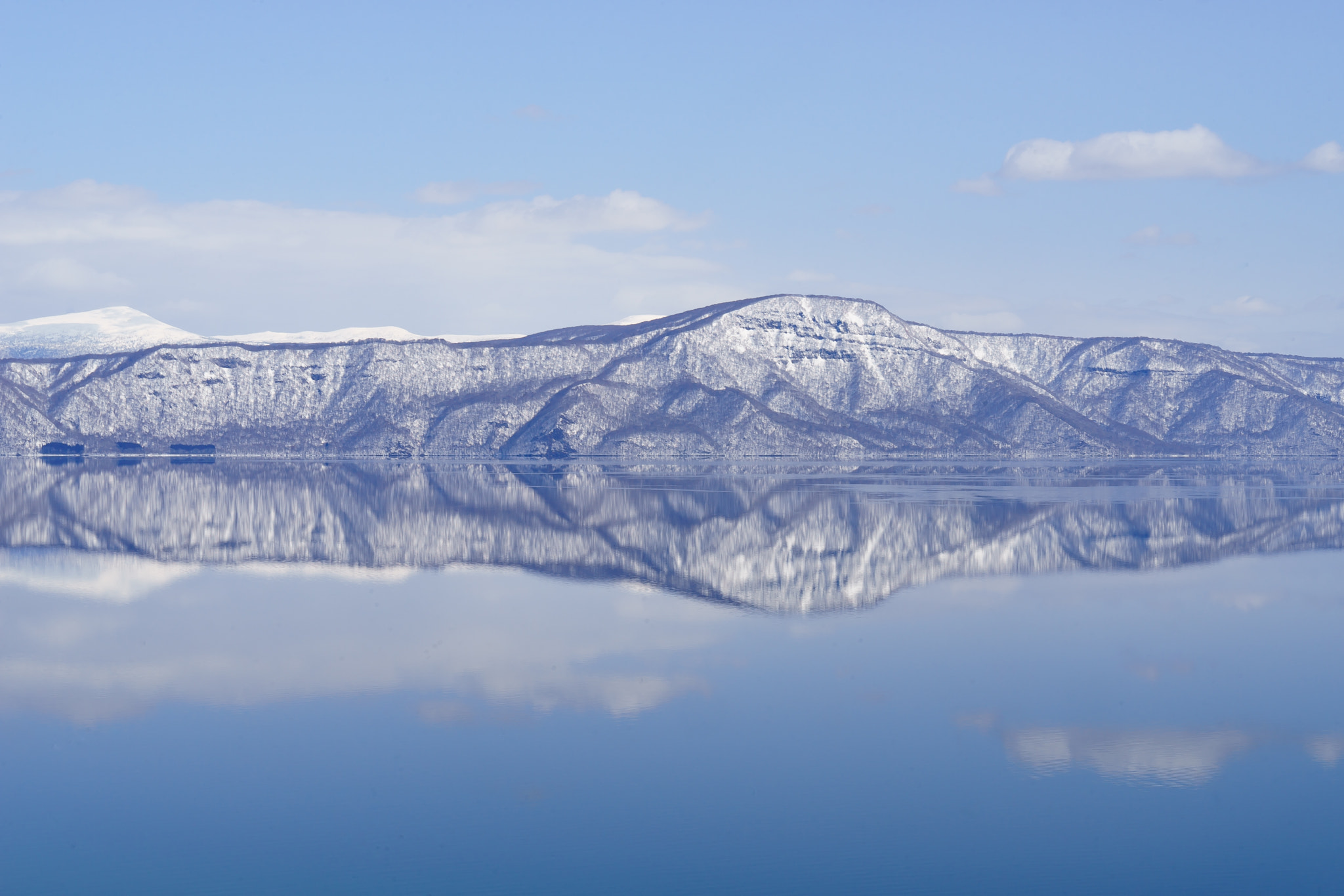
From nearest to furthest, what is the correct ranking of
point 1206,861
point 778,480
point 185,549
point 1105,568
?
point 1206,861
point 1105,568
point 185,549
point 778,480

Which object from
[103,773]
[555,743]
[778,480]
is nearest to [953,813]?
[555,743]

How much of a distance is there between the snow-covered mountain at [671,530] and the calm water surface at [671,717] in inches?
30.4

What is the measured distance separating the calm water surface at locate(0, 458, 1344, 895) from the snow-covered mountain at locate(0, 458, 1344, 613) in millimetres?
773

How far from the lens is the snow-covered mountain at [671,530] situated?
2867 inches

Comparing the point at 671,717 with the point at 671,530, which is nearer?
the point at 671,717

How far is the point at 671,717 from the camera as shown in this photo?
1538 inches

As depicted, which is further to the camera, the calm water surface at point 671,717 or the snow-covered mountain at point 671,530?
the snow-covered mountain at point 671,530

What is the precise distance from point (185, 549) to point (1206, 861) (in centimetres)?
7158

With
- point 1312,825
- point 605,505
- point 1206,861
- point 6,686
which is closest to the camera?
point 1206,861

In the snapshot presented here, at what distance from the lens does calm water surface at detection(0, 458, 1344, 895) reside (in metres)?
27.5

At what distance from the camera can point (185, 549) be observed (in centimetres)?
8344

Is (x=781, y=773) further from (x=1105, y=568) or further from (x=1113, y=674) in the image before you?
(x=1105, y=568)

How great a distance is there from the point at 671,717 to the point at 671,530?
5586cm

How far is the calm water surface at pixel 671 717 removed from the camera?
27469 mm
